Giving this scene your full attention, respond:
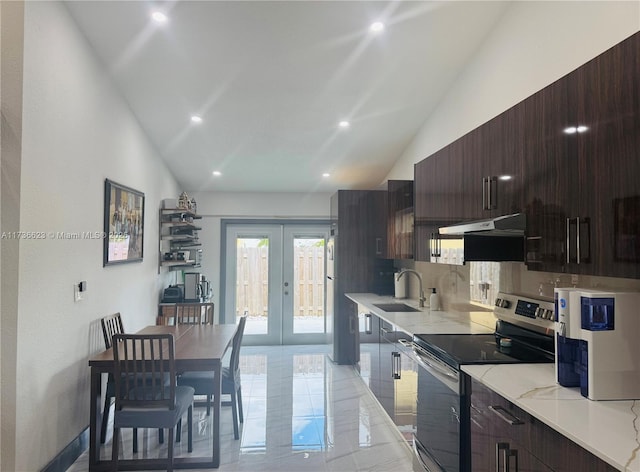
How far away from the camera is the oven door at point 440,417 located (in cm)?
208

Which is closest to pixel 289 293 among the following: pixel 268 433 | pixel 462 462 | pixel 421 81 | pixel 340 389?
pixel 340 389

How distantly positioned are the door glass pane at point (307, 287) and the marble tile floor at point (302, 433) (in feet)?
6.37

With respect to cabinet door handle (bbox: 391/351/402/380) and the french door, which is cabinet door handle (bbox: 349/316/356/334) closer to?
the french door

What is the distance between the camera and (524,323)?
256 cm

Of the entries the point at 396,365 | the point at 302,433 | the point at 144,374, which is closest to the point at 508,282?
the point at 396,365

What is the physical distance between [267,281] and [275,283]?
14cm

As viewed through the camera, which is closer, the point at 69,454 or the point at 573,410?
the point at 573,410

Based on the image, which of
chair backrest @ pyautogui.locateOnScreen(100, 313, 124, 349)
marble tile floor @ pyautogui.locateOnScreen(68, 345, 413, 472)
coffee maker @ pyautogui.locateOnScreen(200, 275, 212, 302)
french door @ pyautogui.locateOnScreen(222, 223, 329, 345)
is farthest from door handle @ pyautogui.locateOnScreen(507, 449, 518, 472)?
french door @ pyautogui.locateOnScreen(222, 223, 329, 345)

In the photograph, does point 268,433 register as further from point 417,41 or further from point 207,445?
point 417,41

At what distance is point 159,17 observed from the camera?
3.09m

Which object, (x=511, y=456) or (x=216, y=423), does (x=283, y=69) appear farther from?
(x=511, y=456)

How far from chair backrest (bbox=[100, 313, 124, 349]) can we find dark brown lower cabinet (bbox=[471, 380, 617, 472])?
8.62ft

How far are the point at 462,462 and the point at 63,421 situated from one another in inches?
103

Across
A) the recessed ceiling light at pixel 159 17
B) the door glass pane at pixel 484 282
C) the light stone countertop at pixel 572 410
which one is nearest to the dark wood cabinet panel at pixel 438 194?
the door glass pane at pixel 484 282
